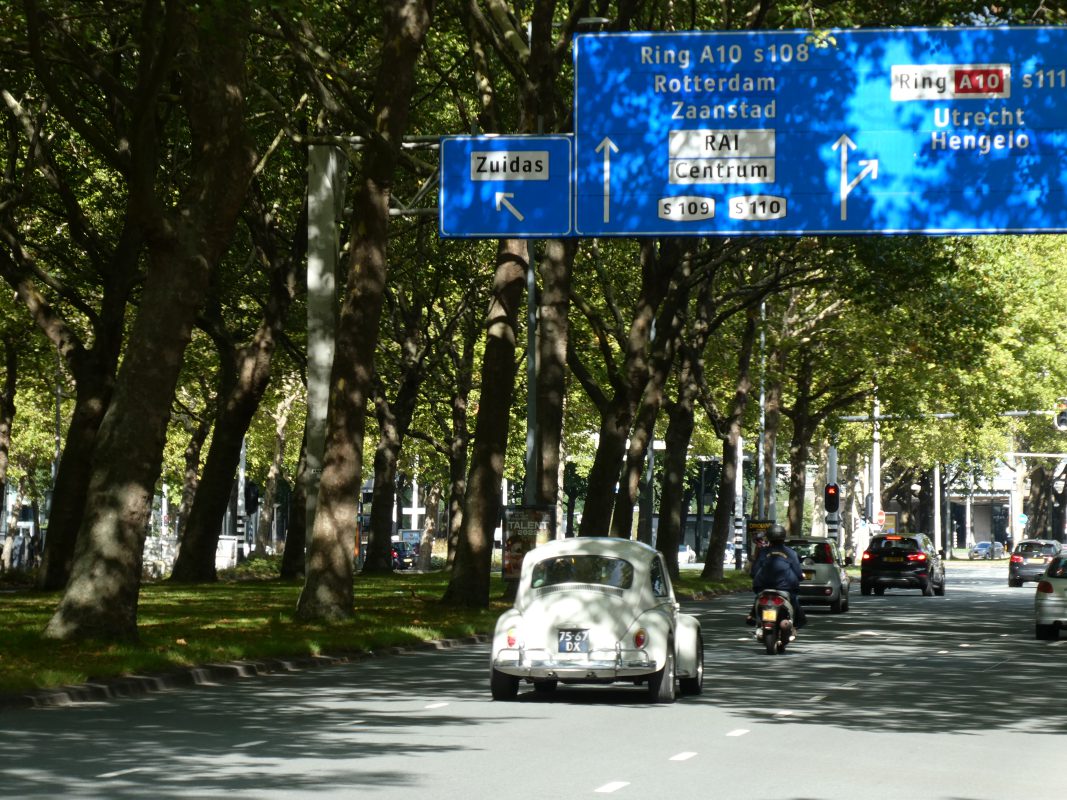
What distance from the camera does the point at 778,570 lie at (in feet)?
77.4

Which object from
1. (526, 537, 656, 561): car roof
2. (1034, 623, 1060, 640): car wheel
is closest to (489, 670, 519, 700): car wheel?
(526, 537, 656, 561): car roof

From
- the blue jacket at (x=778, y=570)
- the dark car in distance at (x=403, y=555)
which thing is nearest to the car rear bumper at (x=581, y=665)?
the blue jacket at (x=778, y=570)

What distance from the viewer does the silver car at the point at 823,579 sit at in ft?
124

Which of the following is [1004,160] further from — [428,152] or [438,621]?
[428,152]

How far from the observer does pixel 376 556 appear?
51.9 meters

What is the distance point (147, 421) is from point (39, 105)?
13244 mm

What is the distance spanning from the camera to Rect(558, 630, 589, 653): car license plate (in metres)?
17.2

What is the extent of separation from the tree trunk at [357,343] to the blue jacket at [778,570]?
5799 millimetres

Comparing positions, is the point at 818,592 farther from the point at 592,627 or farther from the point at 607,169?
the point at 592,627

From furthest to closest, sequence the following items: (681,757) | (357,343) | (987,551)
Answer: (987,551)
(357,343)
(681,757)

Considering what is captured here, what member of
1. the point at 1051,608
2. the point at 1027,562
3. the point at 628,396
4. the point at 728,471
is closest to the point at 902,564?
the point at 728,471

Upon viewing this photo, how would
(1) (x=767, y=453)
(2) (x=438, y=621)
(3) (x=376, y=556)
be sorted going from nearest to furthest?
(2) (x=438, y=621)
(3) (x=376, y=556)
(1) (x=767, y=453)

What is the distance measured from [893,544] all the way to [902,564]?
72 centimetres

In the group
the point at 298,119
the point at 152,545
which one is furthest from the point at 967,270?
the point at 152,545
